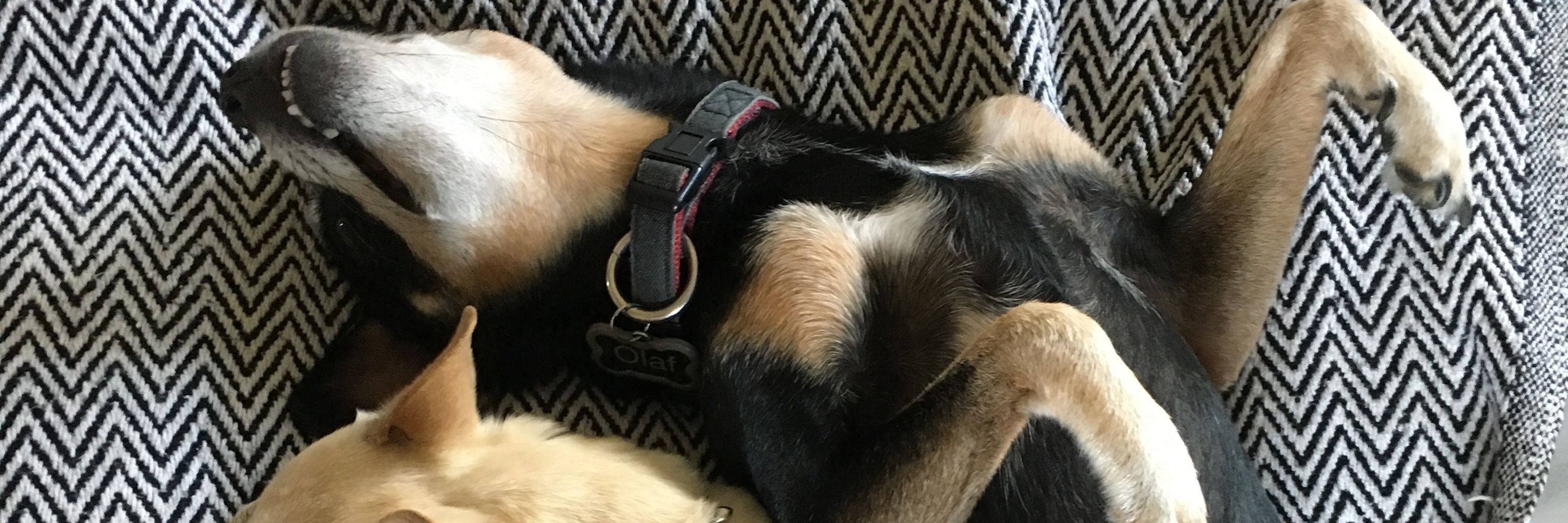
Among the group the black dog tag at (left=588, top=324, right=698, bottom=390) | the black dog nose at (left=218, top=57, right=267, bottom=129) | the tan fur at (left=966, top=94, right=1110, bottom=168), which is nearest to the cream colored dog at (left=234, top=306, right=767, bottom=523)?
the black dog tag at (left=588, top=324, right=698, bottom=390)

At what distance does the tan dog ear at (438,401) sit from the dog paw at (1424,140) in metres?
1.21

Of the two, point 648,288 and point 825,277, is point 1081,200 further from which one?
point 648,288

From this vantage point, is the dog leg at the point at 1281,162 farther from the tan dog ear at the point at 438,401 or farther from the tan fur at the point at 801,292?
the tan dog ear at the point at 438,401

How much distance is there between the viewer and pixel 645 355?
1.27 meters

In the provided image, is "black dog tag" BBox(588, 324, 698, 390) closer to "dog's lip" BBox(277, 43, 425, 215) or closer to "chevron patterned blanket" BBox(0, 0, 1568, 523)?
"chevron patterned blanket" BBox(0, 0, 1568, 523)

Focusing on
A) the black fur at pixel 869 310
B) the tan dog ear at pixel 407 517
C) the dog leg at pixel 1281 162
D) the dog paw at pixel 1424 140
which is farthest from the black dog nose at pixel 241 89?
the dog paw at pixel 1424 140

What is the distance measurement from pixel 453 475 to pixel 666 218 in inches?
14.4

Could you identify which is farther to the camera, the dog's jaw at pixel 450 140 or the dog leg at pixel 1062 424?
the dog's jaw at pixel 450 140

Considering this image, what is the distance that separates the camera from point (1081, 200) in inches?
52.3

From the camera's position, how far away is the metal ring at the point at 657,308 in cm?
119

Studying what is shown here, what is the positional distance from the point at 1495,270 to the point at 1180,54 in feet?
1.72

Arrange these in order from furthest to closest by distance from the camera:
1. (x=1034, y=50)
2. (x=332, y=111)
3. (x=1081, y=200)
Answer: (x=1034, y=50)
(x=1081, y=200)
(x=332, y=111)

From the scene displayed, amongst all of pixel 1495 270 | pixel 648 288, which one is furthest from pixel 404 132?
pixel 1495 270

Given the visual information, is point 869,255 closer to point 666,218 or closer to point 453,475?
point 666,218
